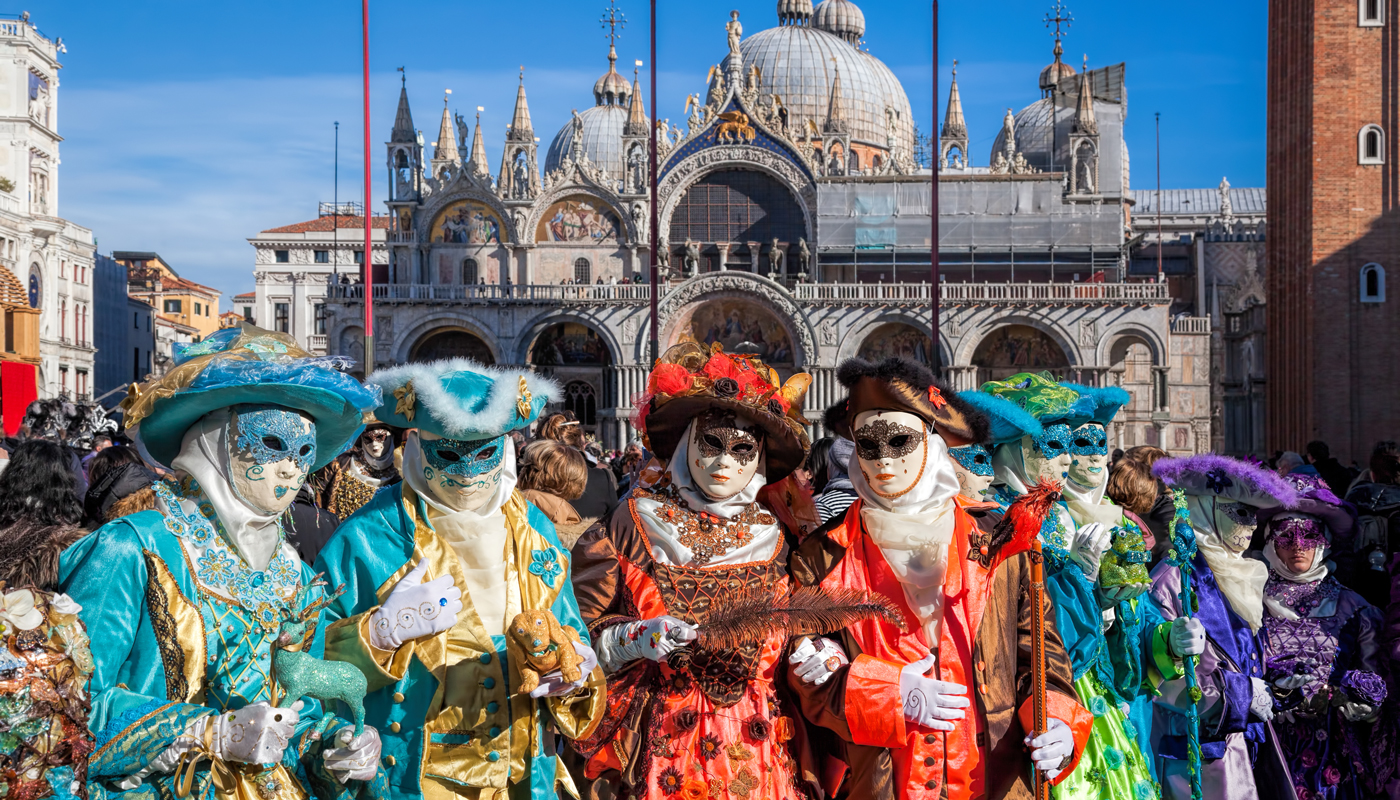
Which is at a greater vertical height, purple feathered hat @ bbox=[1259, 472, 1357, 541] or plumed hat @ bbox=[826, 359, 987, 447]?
plumed hat @ bbox=[826, 359, 987, 447]

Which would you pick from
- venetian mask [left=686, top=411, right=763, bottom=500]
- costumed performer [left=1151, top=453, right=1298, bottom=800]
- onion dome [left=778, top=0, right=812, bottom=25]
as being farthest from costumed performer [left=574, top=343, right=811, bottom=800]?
onion dome [left=778, top=0, right=812, bottom=25]

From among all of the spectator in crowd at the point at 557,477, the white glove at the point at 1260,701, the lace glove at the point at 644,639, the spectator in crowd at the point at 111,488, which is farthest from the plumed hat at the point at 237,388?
the white glove at the point at 1260,701

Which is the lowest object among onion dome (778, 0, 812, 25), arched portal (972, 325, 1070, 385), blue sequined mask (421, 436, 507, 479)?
blue sequined mask (421, 436, 507, 479)

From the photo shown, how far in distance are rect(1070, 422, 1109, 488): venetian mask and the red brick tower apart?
18849mm

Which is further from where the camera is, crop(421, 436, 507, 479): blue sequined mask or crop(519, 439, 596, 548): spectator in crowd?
crop(519, 439, 596, 548): spectator in crowd

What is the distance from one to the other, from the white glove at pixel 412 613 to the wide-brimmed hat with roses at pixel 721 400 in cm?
104

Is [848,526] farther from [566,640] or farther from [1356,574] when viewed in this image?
[1356,574]

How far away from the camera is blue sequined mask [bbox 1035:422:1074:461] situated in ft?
14.8

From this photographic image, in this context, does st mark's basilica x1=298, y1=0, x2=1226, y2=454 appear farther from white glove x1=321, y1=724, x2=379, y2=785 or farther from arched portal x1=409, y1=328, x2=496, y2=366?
white glove x1=321, y1=724, x2=379, y2=785

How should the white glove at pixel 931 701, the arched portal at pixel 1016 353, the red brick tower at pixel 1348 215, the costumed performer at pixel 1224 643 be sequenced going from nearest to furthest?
the white glove at pixel 931 701 → the costumed performer at pixel 1224 643 → the red brick tower at pixel 1348 215 → the arched portal at pixel 1016 353

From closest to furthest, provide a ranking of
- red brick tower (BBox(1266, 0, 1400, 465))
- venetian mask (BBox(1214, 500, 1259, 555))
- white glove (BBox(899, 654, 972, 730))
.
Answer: white glove (BBox(899, 654, 972, 730)), venetian mask (BBox(1214, 500, 1259, 555)), red brick tower (BBox(1266, 0, 1400, 465))

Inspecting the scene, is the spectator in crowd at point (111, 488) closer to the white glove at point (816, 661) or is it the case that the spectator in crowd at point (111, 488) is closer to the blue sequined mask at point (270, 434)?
the blue sequined mask at point (270, 434)

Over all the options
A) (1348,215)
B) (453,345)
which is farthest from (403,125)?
(1348,215)

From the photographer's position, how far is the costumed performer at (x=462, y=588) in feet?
10.5
